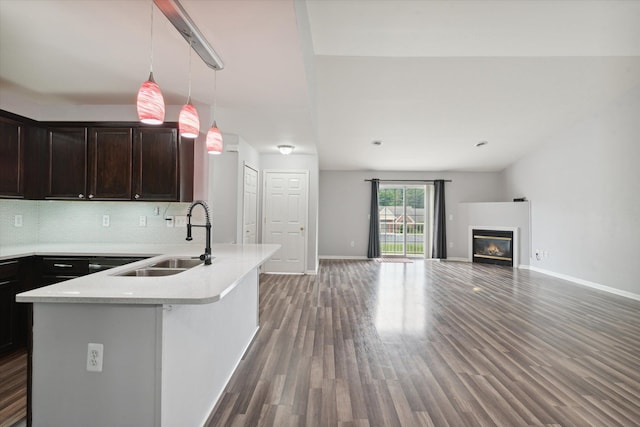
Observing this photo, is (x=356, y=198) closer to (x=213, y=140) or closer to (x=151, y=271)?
(x=213, y=140)

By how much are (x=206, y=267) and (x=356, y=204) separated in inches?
265

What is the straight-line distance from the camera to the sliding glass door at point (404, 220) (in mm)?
8648

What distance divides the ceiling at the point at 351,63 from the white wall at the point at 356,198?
1.98 metres

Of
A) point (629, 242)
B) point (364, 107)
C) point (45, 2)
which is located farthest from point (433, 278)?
point (45, 2)

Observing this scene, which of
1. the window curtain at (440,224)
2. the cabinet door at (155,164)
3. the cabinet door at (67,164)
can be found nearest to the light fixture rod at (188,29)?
the cabinet door at (155,164)

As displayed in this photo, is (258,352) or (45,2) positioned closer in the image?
(45,2)

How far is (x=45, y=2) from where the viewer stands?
1.79m

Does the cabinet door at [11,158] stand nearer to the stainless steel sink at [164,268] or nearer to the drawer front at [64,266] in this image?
the drawer front at [64,266]

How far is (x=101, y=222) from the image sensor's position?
3.53 meters

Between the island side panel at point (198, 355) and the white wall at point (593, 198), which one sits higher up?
the white wall at point (593, 198)

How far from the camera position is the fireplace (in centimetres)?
736

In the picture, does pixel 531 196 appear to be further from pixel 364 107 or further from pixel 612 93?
pixel 364 107

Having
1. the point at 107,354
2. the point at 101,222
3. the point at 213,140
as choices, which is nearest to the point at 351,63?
the point at 213,140

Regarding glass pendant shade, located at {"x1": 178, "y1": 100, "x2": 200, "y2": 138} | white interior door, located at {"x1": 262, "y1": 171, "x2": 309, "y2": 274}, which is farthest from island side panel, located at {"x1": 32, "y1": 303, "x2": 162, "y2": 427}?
white interior door, located at {"x1": 262, "y1": 171, "x2": 309, "y2": 274}
